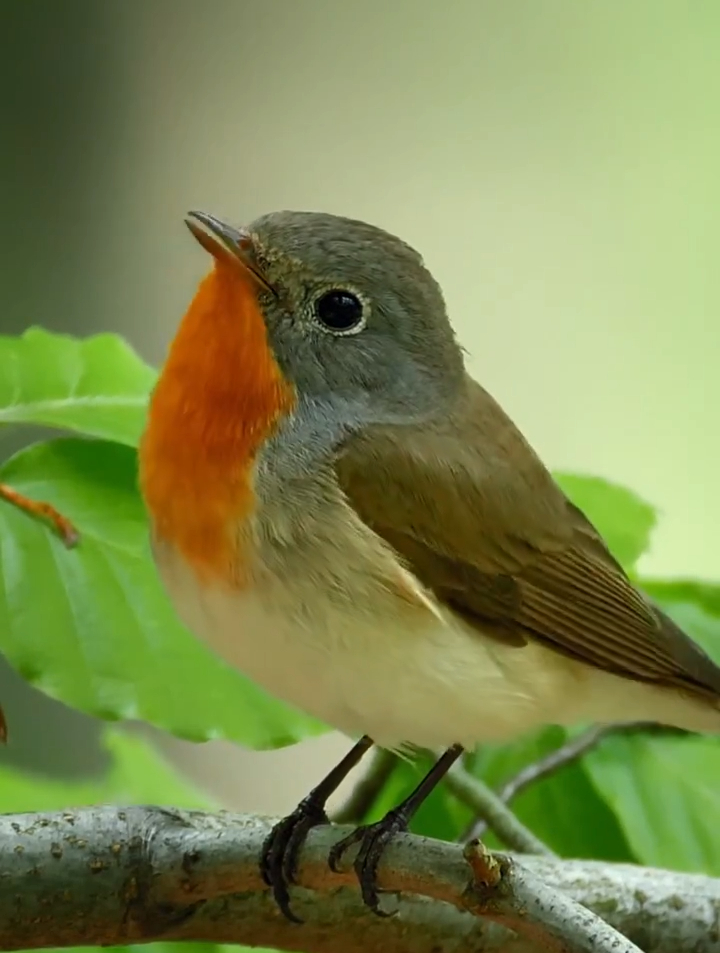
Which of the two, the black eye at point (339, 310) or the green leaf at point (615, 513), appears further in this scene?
the green leaf at point (615, 513)

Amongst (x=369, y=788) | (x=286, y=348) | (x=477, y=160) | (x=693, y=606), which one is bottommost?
(x=369, y=788)

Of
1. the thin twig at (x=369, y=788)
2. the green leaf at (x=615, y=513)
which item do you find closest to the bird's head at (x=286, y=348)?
the green leaf at (x=615, y=513)

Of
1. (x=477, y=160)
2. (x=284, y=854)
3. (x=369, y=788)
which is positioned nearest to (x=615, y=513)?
(x=369, y=788)

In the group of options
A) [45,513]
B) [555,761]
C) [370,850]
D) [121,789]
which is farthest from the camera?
[121,789]

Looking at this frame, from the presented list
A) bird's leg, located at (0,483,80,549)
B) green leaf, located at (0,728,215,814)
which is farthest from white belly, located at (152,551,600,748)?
green leaf, located at (0,728,215,814)

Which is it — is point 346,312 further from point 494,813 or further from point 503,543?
point 494,813

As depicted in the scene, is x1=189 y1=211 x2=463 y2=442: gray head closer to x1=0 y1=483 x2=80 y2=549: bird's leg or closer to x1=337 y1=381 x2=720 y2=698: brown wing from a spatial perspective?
x1=337 y1=381 x2=720 y2=698: brown wing

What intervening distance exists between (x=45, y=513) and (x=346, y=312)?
278mm

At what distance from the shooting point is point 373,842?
81cm

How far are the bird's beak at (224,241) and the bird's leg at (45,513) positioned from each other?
0.78ft

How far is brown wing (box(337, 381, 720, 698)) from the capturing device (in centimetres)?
86

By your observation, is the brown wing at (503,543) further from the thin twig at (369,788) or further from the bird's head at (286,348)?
the thin twig at (369,788)

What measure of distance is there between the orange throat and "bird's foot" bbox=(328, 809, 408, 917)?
0.67 feet

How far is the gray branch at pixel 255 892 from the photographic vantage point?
723 mm
